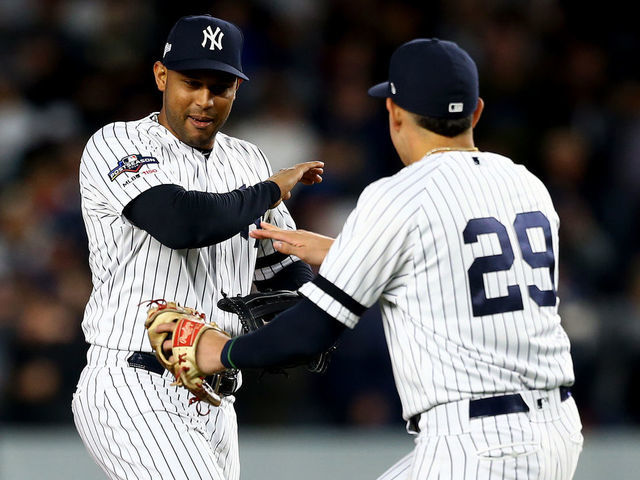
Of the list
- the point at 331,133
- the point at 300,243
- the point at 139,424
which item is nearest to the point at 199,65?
the point at 300,243

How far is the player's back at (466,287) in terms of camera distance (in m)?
2.52

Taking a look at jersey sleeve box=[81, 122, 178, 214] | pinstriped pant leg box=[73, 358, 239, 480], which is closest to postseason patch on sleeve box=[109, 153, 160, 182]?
jersey sleeve box=[81, 122, 178, 214]

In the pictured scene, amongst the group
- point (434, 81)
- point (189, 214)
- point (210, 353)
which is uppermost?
point (434, 81)

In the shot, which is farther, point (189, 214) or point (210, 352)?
point (189, 214)

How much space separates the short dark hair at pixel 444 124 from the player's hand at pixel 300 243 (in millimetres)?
475

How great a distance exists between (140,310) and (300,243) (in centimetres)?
55

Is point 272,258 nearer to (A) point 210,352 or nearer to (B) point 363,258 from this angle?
(A) point 210,352

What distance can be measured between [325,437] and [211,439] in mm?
2788

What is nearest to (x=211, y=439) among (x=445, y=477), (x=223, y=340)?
(x=223, y=340)

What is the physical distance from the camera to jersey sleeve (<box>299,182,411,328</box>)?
2.51 meters

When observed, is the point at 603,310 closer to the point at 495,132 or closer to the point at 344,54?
the point at 495,132

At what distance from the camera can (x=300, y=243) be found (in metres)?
2.94

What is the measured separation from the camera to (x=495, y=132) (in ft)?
23.9

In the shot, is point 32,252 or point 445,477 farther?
point 32,252
